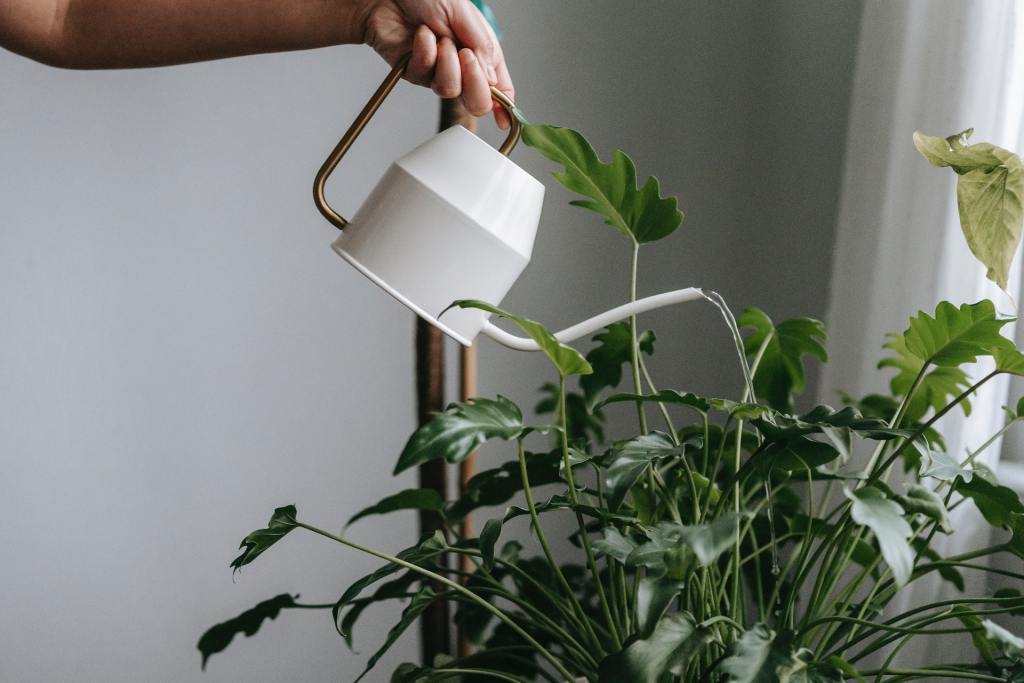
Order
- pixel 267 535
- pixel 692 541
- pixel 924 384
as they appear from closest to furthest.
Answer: pixel 692 541, pixel 267 535, pixel 924 384

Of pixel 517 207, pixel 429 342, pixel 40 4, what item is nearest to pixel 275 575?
pixel 429 342

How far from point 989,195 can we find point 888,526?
0.33m

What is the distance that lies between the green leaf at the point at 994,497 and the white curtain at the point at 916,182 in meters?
0.33

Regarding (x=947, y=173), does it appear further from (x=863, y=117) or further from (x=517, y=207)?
(x=517, y=207)

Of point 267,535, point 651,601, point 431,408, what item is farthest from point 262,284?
point 651,601

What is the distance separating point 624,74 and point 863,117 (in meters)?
0.53

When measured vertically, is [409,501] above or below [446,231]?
below

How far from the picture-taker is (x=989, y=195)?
669mm

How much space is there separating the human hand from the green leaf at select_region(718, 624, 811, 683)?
438 mm

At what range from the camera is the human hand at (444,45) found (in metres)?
0.69

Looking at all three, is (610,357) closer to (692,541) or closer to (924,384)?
(924,384)

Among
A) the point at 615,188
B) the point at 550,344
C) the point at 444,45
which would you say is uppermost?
the point at 444,45

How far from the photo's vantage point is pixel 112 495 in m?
1.45

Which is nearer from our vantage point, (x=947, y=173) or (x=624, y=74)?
(x=947, y=173)
